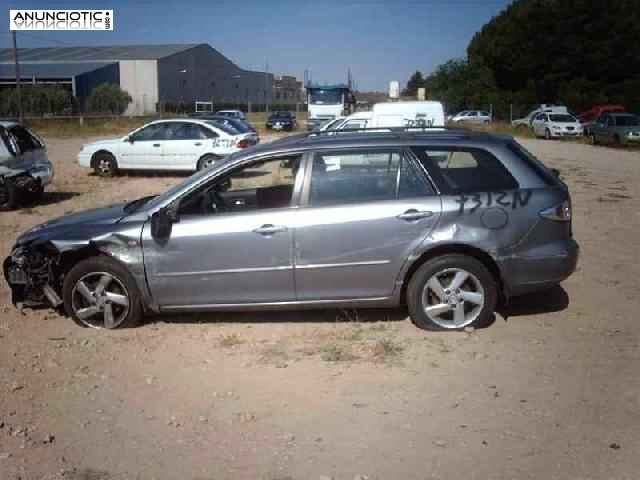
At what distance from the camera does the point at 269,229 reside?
5332mm

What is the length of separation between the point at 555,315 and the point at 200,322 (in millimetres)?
2957

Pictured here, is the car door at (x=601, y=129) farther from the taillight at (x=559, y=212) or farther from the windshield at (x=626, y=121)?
the taillight at (x=559, y=212)

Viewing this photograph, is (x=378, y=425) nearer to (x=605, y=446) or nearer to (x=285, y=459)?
(x=285, y=459)

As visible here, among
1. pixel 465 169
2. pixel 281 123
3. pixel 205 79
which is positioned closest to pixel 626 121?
pixel 281 123

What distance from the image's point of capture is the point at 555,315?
5.95 m

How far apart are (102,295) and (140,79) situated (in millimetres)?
77722

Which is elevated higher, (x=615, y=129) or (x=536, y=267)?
(x=615, y=129)

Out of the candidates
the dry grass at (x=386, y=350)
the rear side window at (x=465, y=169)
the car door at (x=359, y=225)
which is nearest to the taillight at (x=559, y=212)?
the rear side window at (x=465, y=169)

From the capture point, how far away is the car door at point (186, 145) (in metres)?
17.3

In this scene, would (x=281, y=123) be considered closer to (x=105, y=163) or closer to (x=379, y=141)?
(x=105, y=163)

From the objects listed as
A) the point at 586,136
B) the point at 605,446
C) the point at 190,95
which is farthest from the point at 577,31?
the point at 605,446

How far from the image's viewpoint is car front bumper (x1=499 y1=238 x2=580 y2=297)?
5410 mm

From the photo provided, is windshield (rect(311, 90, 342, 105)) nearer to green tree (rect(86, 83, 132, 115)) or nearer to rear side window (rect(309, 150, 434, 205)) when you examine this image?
rear side window (rect(309, 150, 434, 205))

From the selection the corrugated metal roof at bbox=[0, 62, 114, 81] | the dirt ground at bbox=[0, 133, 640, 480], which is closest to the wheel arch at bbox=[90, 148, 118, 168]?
the dirt ground at bbox=[0, 133, 640, 480]
